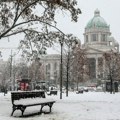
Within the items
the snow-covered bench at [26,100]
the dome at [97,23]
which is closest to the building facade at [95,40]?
the dome at [97,23]

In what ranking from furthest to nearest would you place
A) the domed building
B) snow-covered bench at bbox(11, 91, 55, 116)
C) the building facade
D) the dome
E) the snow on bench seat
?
the dome, the domed building, the building facade, the snow on bench seat, snow-covered bench at bbox(11, 91, 55, 116)

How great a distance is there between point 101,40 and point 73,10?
11888 cm

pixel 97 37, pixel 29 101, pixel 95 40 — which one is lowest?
pixel 29 101

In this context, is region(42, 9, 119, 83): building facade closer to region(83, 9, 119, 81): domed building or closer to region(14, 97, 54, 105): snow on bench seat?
region(83, 9, 119, 81): domed building

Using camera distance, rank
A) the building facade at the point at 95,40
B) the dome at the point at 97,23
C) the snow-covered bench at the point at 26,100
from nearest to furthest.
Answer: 1. the snow-covered bench at the point at 26,100
2. the building facade at the point at 95,40
3. the dome at the point at 97,23

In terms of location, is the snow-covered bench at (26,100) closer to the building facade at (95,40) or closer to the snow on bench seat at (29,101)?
the snow on bench seat at (29,101)

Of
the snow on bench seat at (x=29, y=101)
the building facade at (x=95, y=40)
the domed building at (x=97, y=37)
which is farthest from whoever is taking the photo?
the domed building at (x=97, y=37)

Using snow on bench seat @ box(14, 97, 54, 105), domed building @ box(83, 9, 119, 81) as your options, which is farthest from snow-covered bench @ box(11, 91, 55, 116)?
domed building @ box(83, 9, 119, 81)

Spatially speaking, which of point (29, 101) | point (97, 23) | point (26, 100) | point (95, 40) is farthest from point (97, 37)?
point (29, 101)

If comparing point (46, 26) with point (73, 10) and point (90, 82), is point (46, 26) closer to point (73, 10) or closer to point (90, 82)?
point (73, 10)

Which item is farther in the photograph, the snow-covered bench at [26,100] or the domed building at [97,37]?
the domed building at [97,37]

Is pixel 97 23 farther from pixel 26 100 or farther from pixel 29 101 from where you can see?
pixel 29 101

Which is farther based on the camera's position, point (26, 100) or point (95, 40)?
point (95, 40)

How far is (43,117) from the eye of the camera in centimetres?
1603
